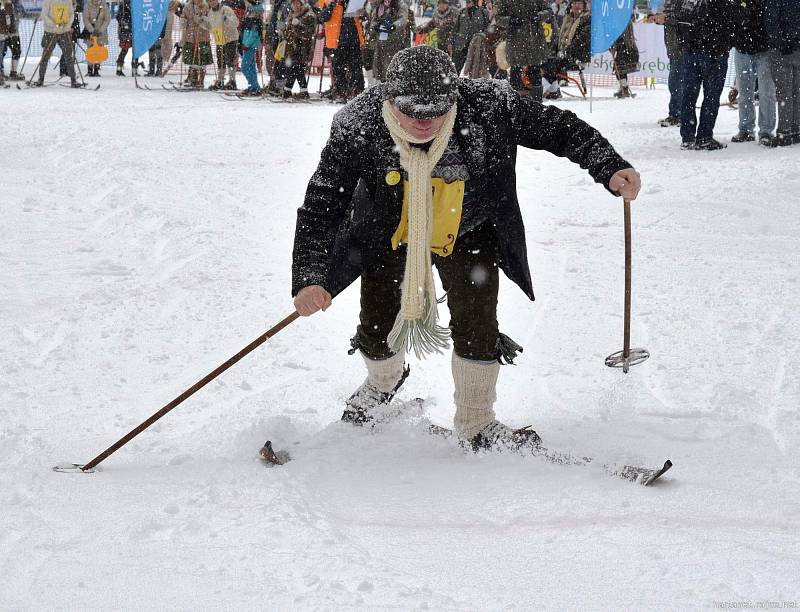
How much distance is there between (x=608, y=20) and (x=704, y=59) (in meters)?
2.97

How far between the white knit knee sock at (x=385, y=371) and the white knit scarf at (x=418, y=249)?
222 mm

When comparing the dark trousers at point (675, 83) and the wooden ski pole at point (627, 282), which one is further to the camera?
the dark trousers at point (675, 83)

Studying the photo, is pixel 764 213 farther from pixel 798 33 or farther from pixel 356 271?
pixel 356 271

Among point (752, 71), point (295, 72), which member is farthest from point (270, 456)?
point (295, 72)

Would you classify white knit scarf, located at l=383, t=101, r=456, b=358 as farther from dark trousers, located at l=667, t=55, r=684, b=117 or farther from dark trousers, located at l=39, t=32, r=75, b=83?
dark trousers, located at l=39, t=32, r=75, b=83

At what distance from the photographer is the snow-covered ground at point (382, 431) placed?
2408 millimetres

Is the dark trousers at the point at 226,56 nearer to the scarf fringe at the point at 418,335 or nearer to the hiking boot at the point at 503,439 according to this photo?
the scarf fringe at the point at 418,335

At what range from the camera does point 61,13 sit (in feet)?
50.6

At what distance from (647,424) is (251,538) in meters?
1.62

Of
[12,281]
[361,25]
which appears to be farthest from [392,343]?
[361,25]

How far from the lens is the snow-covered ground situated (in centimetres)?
241

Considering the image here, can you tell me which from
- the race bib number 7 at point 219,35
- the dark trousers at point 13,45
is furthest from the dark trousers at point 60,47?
the race bib number 7 at point 219,35

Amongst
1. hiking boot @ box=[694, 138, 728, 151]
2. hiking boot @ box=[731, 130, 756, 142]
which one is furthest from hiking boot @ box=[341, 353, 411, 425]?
hiking boot @ box=[731, 130, 756, 142]

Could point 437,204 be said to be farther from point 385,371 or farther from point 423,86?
point 385,371
